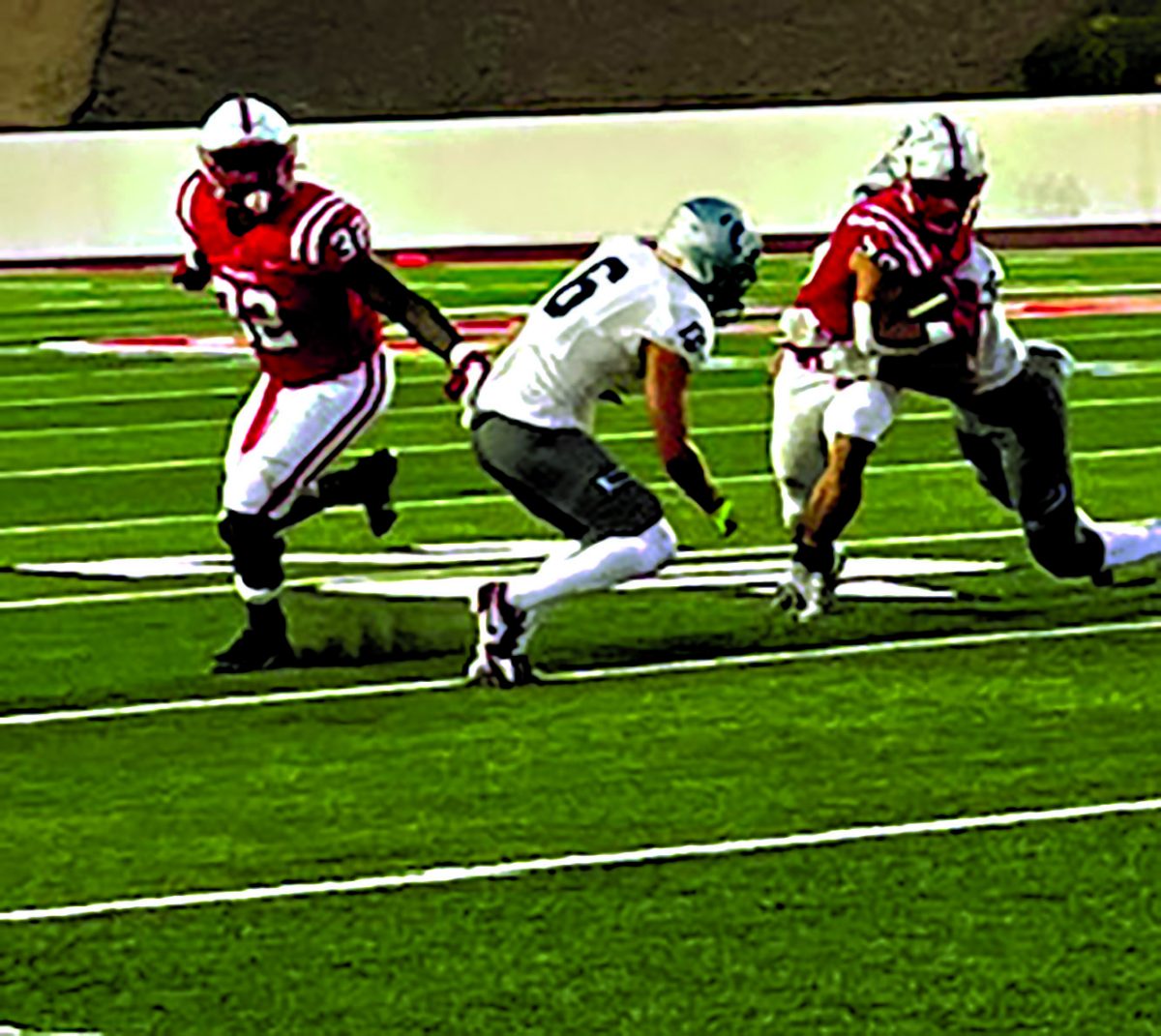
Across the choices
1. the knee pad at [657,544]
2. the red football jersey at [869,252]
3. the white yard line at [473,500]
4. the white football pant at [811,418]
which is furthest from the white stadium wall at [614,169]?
the knee pad at [657,544]

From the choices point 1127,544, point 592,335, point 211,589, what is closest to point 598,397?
point 592,335

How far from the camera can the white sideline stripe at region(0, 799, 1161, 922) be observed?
23.2ft

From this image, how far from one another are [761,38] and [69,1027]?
100 ft

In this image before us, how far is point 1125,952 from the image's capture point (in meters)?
6.51

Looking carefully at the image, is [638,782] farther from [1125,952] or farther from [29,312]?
[29,312]

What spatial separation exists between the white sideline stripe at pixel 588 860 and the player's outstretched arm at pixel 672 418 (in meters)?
1.57

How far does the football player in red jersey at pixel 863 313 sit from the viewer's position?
10078 mm

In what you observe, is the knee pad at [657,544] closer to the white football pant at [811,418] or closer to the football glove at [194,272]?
the white football pant at [811,418]

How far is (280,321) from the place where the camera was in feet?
32.0

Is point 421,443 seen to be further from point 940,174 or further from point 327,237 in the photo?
point 327,237

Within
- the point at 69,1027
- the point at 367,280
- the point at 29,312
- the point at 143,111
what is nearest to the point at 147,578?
the point at 367,280

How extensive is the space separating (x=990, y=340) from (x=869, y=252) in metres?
0.39

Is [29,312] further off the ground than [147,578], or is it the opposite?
[147,578]

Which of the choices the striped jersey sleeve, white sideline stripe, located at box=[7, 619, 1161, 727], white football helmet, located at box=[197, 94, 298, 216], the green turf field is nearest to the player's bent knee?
the green turf field
